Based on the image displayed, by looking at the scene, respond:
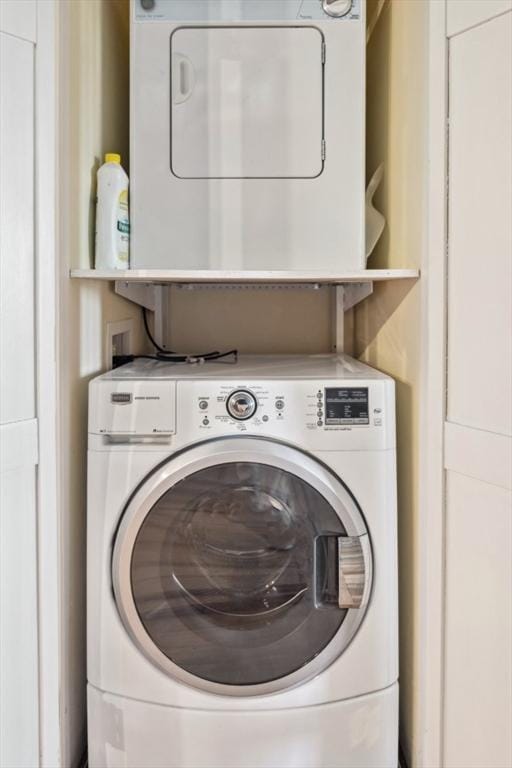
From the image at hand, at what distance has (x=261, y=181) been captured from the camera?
4.86ft

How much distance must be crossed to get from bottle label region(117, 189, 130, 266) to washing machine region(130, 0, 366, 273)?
0.02 m

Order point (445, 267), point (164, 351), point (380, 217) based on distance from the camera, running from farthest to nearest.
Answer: point (164, 351), point (380, 217), point (445, 267)

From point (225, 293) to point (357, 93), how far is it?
33.4 inches

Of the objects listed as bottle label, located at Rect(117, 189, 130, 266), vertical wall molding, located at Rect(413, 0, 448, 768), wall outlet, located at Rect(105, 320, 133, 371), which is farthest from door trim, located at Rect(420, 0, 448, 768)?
wall outlet, located at Rect(105, 320, 133, 371)

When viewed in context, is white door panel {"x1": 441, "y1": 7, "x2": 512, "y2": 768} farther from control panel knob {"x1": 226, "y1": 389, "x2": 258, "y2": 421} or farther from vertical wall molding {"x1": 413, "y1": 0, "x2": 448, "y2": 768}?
control panel knob {"x1": 226, "y1": 389, "x2": 258, "y2": 421}

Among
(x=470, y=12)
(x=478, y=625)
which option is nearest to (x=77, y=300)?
(x=470, y=12)

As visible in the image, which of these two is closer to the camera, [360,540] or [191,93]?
[360,540]

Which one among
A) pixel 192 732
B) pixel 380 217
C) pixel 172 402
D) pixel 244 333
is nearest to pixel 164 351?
pixel 244 333

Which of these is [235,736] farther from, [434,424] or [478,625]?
[434,424]

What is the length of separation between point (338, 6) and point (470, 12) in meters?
0.42

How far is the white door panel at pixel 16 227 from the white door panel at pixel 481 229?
0.93m

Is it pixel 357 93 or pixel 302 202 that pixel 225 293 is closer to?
pixel 302 202

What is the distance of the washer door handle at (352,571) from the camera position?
128 cm

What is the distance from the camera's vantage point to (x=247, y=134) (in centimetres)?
147
